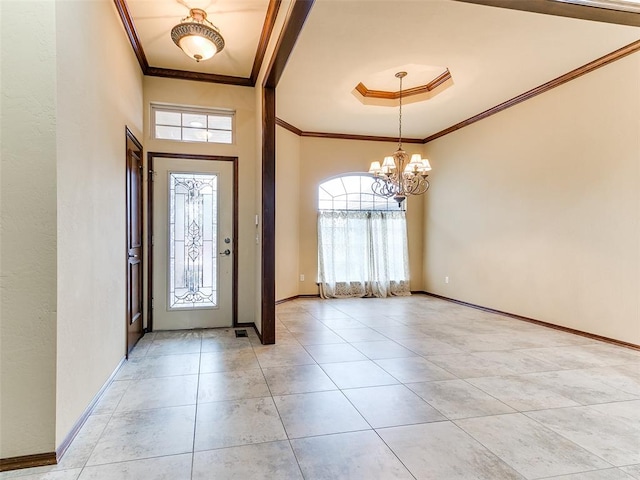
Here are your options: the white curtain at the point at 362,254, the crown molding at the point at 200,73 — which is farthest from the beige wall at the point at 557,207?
the crown molding at the point at 200,73

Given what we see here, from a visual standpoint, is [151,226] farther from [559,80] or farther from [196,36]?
[559,80]

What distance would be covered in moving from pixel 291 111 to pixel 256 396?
171 inches

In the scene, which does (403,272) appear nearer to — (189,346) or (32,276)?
(189,346)

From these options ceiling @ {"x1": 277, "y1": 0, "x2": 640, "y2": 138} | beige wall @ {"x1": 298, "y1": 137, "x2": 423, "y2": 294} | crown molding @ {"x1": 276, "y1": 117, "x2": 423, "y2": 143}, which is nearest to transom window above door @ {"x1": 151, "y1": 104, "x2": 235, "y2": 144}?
ceiling @ {"x1": 277, "y1": 0, "x2": 640, "y2": 138}

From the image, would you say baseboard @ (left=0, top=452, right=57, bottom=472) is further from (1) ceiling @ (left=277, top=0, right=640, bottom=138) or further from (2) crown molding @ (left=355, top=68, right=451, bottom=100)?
(2) crown molding @ (left=355, top=68, right=451, bottom=100)

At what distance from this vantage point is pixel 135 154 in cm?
389

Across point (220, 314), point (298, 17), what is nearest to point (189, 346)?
point (220, 314)

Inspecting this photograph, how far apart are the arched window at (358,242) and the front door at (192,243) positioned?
98.5 inches

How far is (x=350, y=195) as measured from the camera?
23.1ft

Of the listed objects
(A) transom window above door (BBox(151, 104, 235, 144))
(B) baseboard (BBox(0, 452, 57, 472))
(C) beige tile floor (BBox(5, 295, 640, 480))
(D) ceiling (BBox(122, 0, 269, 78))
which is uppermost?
(D) ceiling (BBox(122, 0, 269, 78))

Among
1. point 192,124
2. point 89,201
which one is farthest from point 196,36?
point 192,124

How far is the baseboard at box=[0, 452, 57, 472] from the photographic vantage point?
1.79 meters

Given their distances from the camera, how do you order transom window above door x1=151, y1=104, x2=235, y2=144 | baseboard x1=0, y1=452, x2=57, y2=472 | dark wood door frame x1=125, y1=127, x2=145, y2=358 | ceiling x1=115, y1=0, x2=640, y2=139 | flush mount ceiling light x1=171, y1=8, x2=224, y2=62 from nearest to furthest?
1. baseboard x1=0, y1=452, x2=57, y2=472
2. flush mount ceiling light x1=171, y1=8, x2=224, y2=62
3. ceiling x1=115, y1=0, x2=640, y2=139
4. dark wood door frame x1=125, y1=127, x2=145, y2=358
5. transom window above door x1=151, y1=104, x2=235, y2=144

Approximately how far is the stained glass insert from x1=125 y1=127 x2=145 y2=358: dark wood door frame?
1.10 feet
